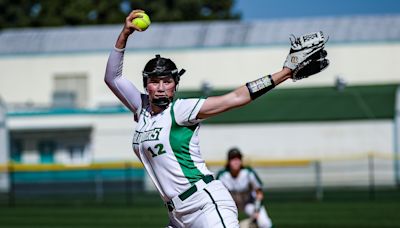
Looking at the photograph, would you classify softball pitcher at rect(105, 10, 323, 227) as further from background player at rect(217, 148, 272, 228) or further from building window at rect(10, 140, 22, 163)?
building window at rect(10, 140, 22, 163)

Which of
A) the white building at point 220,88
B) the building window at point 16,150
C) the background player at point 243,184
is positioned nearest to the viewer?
the background player at point 243,184

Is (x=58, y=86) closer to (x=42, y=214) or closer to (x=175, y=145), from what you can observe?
(x=42, y=214)

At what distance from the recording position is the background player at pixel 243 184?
46.4ft

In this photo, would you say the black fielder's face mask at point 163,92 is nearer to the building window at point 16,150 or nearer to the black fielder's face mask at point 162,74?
the black fielder's face mask at point 162,74

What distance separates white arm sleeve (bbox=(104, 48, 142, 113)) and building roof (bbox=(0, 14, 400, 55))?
36181 millimetres

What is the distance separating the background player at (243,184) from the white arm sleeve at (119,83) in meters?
6.66

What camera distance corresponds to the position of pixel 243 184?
1443 centimetres

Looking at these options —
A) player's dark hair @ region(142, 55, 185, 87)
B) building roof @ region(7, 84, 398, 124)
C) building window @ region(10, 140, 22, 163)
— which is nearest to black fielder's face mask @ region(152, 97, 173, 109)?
player's dark hair @ region(142, 55, 185, 87)

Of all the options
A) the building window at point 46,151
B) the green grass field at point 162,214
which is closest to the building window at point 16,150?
the building window at point 46,151

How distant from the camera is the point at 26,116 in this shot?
40500mm

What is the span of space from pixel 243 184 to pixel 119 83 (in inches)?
284

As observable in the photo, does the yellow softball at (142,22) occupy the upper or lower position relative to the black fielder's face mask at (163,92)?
upper

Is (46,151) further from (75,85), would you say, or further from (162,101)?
(162,101)

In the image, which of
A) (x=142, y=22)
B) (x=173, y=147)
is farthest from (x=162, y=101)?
(x=142, y=22)
